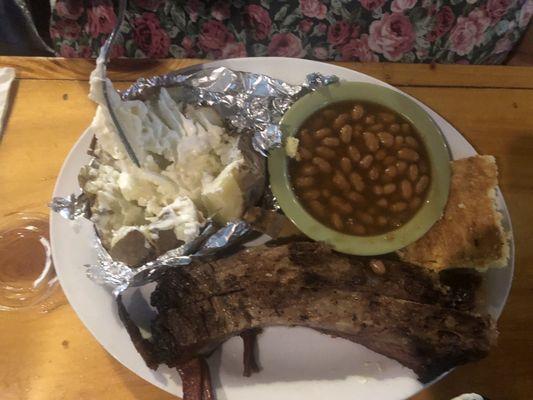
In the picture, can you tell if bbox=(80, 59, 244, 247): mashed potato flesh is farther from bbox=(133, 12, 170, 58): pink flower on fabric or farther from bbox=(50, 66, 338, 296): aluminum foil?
bbox=(133, 12, 170, 58): pink flower on fabric

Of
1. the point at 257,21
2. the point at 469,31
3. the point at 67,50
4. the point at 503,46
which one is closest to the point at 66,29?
the point at 67,50

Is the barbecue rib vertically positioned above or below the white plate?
above

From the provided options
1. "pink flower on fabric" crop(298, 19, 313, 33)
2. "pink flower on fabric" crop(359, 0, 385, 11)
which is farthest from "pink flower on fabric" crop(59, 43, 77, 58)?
"pink flower on fabric" crop(359, 0, 385, 11)

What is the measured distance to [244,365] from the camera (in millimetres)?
1356

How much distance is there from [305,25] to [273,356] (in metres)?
1.12

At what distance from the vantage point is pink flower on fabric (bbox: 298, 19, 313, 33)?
1.81m

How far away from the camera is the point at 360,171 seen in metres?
1.38

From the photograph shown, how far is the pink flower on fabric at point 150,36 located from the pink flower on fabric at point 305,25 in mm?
472

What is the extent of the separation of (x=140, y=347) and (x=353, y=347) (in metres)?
0.56

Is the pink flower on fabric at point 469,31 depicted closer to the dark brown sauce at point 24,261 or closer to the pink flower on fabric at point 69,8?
the pink flower on fabric at point 69,8

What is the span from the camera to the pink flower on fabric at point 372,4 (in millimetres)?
1758

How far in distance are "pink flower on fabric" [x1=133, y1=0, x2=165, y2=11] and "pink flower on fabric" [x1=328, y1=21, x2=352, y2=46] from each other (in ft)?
1.94

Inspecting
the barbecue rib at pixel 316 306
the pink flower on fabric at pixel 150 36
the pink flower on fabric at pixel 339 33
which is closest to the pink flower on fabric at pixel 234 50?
the pink flower on fabric at pixel 150 36

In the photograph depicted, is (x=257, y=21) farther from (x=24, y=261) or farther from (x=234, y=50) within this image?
(x=24, y=261)
